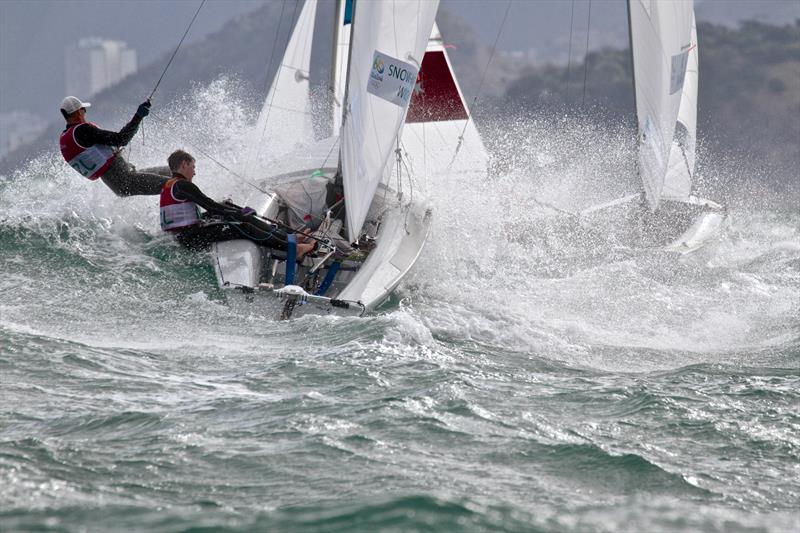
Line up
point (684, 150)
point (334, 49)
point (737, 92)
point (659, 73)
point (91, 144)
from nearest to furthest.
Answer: point (91, 144) < point (659, 73) < point (334, 49) < point (684, 150) < point (737, 92)

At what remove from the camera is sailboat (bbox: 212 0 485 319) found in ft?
18.0

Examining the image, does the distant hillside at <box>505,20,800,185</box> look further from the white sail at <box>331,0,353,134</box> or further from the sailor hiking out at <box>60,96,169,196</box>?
the sailor hiking out at <box>60,96,169,196</box>

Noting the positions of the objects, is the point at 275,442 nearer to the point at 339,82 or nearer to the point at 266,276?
the point at 266,276

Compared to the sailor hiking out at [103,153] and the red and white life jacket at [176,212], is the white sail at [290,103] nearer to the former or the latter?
the sailor hiking out at [103,153]

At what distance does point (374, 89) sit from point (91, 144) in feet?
5.16

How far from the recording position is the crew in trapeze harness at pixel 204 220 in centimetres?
570

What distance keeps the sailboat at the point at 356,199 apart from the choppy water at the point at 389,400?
180mm

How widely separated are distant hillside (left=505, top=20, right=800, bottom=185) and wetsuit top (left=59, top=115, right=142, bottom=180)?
1348 inches

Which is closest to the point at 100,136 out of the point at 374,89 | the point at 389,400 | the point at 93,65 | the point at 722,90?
the point at 374,89

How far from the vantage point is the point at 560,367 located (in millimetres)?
4426

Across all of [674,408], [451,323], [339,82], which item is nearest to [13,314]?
[451,323]

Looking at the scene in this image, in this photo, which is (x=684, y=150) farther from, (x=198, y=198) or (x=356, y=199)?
(x=198, y=198)

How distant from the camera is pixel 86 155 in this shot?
599cm

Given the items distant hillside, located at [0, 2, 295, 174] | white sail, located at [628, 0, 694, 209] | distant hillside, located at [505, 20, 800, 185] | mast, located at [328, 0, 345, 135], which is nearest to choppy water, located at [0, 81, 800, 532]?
white sail, located at [628, 0, 694, 209]
